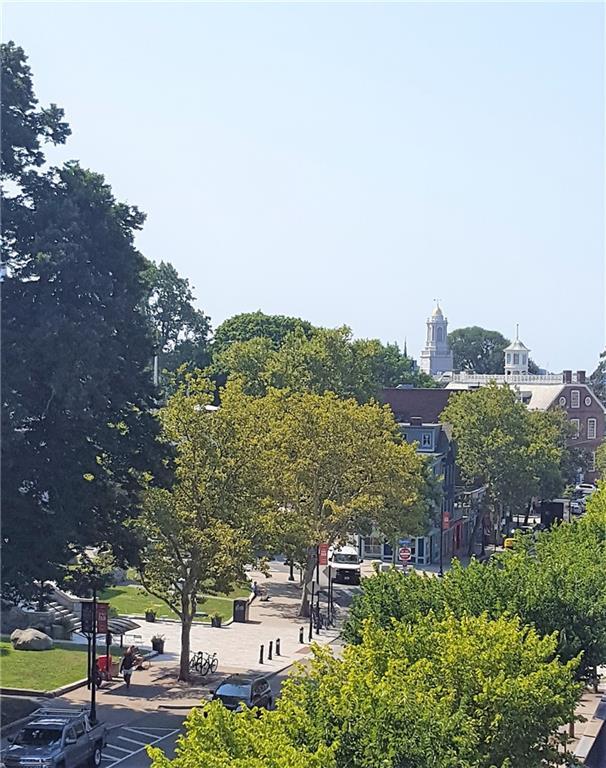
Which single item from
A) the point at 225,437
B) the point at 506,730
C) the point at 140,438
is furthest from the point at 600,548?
the point at 506,730

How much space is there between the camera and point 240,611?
51406mm

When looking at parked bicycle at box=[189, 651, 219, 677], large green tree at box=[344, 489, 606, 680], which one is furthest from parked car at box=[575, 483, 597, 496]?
large green tree at box=[344, 489, 606, 680]

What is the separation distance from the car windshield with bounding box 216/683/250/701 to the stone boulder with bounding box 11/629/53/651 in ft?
34.7

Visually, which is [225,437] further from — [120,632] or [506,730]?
[506,730]

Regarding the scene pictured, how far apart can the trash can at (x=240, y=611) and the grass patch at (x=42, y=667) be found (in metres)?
10.2

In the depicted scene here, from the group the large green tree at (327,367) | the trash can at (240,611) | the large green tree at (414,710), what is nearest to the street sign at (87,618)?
the large green tree at (414,710)

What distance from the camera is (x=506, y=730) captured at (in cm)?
1897

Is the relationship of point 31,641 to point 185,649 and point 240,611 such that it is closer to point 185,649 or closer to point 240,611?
point 185,649

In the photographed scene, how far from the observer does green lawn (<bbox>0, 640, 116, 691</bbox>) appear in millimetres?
36272

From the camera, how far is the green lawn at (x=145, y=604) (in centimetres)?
5127

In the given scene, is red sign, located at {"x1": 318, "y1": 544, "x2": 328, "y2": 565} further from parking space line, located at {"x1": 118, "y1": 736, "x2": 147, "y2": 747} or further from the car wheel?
the car wheel

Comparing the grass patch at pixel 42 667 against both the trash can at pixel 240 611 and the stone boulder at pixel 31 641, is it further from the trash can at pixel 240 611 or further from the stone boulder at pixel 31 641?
the trash can at pixel 240 611

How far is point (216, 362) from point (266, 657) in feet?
196

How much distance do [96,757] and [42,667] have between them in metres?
11.3
